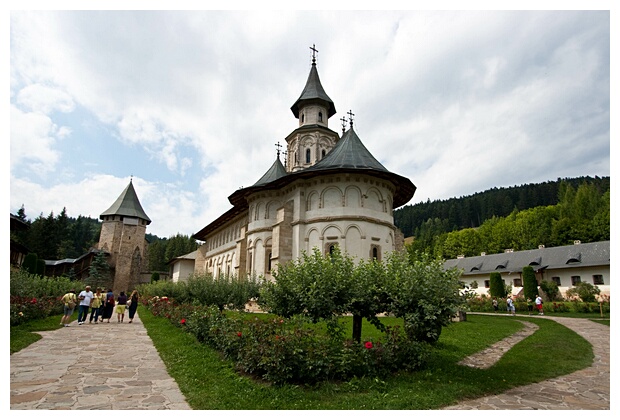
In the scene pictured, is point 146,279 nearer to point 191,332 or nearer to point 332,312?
point 191,332

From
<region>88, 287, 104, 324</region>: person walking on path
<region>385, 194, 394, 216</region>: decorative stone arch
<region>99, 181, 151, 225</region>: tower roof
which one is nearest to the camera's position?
<region>88, 287, 104, 324</region>: person walking on path

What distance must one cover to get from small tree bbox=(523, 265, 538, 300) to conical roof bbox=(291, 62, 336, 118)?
21648 millimetres

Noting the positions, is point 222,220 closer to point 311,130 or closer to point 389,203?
point 311,130

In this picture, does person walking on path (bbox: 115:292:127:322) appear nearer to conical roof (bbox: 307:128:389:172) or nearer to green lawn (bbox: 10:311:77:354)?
green lawn (bbox: 10:311:77:354)

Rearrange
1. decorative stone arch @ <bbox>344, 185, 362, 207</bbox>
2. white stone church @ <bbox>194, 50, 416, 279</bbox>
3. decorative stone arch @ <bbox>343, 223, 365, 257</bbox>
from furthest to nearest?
decorative stone arch @ <bbox>344, 185, 362, 207</bbox> < white stone church @ <bbox>194, 50, 416, 279</bbox> < decorative stone arch @ <bbox>343, 223, 365, 257</bbox>

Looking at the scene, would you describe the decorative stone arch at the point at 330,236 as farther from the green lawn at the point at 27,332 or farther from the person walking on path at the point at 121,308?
the green lawn at the point at 27,332

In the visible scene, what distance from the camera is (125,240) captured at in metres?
50.0

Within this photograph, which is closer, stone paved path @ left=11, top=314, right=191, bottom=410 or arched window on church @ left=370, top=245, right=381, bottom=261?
stone paved path @ left=11, top=314, right=191, bottom=410

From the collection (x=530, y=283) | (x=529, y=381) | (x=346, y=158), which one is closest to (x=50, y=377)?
(x=529, y=381)

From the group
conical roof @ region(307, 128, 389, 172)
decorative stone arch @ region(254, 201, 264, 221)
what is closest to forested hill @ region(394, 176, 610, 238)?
conical roof @ region(307, 128, 389, 172)

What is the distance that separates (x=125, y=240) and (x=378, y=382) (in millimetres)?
51338

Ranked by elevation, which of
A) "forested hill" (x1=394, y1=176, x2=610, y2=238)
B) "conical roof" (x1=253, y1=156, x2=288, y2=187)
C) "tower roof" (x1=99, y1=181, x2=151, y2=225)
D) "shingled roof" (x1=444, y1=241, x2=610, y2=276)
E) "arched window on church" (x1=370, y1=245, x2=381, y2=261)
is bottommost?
"arched window on church" (x1=370, y1=245, x2=381, y2=261)

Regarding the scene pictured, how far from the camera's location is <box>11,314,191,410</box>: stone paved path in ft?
16.2

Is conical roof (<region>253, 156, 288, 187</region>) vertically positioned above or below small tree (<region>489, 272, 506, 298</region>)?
above
